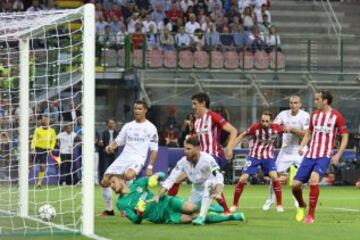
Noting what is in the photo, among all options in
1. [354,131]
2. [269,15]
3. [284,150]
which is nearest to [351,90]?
[354,131]

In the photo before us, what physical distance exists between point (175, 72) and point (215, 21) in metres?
3.87

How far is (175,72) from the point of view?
1309 inches

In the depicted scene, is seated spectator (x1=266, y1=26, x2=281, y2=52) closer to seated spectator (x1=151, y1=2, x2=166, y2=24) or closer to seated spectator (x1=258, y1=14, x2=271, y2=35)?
seated spectator (x1=258, y1=14, x2=271, y2=35)

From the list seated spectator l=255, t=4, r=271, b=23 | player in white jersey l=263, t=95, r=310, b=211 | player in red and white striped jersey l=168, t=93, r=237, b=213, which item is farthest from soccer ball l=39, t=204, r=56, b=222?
seated spectator l=255, t=4, r=271, b=23

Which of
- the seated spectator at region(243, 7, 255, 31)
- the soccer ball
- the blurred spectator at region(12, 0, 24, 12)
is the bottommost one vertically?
the soccer ball

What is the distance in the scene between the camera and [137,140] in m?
17.7

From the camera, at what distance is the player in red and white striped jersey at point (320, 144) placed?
16328mm

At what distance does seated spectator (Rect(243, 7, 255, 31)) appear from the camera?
36.5 metres

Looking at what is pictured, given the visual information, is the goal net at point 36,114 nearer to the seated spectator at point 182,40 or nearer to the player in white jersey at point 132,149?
the player in white jersey at point 132,149

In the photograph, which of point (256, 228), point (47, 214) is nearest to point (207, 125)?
point (256, 228)

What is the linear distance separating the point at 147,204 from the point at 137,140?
2186 millimetres

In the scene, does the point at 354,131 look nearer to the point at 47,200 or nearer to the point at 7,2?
the point at 7,2

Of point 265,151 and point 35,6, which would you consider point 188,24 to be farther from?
point 265,151

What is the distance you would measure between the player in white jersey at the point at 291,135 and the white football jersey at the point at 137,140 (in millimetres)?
2990
